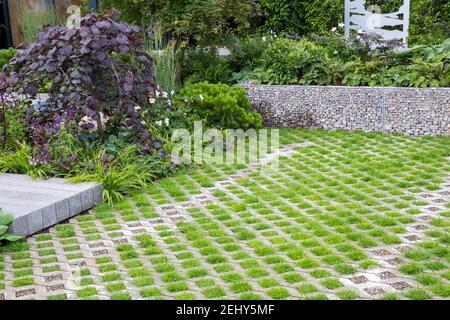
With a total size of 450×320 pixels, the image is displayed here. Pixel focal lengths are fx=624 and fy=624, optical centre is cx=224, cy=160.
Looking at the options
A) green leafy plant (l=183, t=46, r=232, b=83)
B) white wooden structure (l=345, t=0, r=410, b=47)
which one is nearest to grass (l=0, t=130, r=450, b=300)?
green leafy plant (l=183, t=46, r=232, b=83)

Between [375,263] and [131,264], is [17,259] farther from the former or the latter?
[375,263]

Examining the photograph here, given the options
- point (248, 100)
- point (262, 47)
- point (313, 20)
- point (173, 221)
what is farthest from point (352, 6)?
point (173, 221)

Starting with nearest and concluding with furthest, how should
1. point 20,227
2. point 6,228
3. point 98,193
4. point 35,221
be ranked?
1. point 6,228
2. point 20,227
3. point 35,221
4. point 98,193

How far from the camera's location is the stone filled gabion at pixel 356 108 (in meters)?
7.68

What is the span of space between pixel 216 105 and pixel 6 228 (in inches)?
137

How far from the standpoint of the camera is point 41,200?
513 centimetres

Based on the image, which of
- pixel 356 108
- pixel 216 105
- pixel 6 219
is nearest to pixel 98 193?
pixel 6 219

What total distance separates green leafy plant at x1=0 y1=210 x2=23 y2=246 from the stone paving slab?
50 mm

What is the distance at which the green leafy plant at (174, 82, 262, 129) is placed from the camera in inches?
295

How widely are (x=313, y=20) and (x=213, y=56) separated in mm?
3652

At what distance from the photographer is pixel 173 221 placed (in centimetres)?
511

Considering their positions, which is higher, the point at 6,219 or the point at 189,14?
the point at 189,14

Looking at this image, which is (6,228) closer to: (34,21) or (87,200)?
(87,200)

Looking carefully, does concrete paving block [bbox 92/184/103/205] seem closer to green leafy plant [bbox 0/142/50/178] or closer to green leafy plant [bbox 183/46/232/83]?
green leafy plant [bbox 0/142/50/178]
